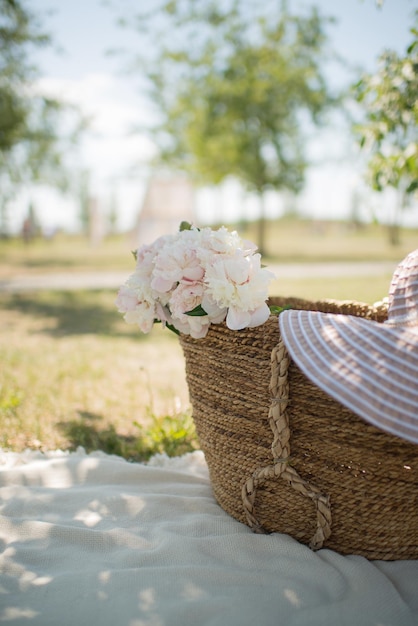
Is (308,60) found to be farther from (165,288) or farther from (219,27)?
(165,288)

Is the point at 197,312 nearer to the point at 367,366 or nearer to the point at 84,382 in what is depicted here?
the point at 367,366

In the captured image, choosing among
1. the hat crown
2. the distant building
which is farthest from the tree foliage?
the distant building

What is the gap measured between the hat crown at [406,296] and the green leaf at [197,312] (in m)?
0.57

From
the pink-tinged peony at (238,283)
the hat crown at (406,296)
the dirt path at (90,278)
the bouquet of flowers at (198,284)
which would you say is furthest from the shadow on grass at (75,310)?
the hat crown at (406,296)

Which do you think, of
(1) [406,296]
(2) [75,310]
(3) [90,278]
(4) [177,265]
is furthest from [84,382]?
(3) [90,278]

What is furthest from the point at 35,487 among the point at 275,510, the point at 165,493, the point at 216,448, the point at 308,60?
the point at 308,60

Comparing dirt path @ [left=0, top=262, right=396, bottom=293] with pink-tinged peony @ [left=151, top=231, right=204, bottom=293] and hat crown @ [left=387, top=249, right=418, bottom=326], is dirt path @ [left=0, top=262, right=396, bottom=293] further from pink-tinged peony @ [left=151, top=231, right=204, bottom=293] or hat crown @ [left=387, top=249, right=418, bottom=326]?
hat crown @ [left=387, top=249, right=418, bottom=326]

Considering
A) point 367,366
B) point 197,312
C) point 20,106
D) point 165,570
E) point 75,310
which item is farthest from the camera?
point 20,106

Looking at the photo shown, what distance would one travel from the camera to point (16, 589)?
1.56m

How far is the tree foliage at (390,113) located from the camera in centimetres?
284

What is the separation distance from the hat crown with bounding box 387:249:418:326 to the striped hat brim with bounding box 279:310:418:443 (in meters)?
0.14

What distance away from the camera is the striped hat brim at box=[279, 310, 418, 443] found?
136 centimetres

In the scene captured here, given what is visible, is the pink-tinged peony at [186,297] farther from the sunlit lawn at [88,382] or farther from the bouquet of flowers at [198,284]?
the sunlit lawn at [88,382]

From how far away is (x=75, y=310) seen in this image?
6980 mm
